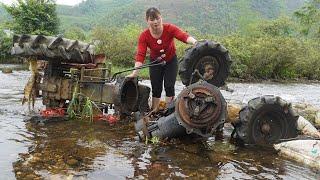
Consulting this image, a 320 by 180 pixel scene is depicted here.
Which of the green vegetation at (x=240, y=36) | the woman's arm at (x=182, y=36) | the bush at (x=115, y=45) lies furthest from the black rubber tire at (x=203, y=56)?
the bush at (x=115, y=45)

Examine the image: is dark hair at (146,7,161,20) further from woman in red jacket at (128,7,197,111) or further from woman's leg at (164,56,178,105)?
woman's leg at (164,56,178,105)

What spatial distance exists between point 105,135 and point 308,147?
332 cm

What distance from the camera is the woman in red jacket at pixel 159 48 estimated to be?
751 centimetres

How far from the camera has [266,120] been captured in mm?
7031

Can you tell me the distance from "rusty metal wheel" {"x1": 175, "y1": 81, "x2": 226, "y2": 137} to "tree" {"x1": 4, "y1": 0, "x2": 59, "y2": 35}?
32.5 m

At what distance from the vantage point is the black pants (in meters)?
8.21

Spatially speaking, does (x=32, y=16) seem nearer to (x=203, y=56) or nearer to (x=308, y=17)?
(x=203, y=56)

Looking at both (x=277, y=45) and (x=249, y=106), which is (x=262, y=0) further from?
(x=249, y=106)

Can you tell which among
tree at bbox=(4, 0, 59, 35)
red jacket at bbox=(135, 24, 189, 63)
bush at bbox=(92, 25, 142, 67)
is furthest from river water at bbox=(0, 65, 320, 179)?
tree at bbox=(4, 0, 59, 35)

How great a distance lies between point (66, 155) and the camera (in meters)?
5.93

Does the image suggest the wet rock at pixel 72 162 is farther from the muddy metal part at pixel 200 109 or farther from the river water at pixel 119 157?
the muddy metal part at pixel 200 109

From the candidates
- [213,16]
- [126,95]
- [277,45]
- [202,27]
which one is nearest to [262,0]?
[213,16]

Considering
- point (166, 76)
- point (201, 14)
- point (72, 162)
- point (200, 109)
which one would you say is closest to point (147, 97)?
point (166, 76)

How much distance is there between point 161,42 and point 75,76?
1.91 meters
